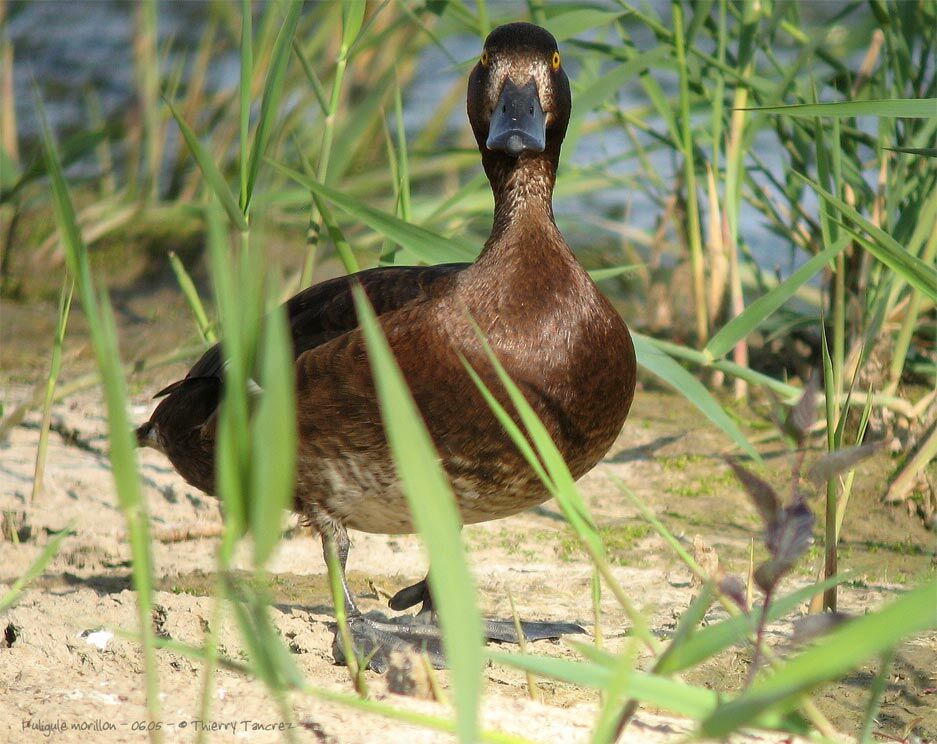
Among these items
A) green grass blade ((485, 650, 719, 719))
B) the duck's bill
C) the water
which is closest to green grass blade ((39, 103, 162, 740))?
green grass blade ((485, 650, 719, 719))

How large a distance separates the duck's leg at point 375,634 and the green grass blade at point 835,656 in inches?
54.8

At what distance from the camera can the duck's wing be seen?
2.92 metres

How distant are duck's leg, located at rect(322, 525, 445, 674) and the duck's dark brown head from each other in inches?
35.0

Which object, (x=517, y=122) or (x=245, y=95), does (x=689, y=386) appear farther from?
(x=245, y=95)

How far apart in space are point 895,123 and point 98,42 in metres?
7.05

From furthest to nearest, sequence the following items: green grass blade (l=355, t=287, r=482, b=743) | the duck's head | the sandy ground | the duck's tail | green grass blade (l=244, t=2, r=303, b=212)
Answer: the duck's tail, the duck's head, green grass blade (l=244, t=2, r=303, b=212), the sandy ground, green grass blade (l=355, t=287, r=482, b=743)

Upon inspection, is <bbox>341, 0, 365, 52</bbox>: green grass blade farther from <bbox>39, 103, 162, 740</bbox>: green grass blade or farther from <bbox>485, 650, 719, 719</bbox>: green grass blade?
<bbox>485, 650, 719, 719</bbox>: green grass blade

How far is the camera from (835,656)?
133cm

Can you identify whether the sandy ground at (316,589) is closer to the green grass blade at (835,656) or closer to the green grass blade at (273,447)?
the green grass blade at (273,447)

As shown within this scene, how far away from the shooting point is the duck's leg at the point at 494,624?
2826 millimetres

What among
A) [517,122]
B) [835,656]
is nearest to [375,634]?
[517,122]

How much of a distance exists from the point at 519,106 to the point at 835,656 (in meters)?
1.82

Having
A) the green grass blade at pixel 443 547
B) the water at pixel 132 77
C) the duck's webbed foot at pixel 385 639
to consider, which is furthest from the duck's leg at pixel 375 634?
the water at pixel 132 77

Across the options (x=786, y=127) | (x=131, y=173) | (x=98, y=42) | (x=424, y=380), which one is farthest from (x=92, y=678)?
(x=98, y=42)
